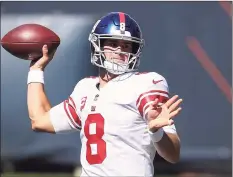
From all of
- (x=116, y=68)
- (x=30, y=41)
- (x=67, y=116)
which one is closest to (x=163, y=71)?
(x=30, y=41)

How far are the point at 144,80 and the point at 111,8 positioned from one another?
446 centimetres

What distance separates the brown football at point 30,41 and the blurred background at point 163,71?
12.2 ft

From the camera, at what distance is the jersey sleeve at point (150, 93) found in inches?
124

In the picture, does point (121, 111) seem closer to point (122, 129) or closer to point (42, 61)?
point (122, 129)

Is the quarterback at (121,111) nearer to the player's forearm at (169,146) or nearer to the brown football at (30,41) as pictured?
the player's forearm at (169,146)

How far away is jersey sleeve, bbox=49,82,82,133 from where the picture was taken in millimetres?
3408

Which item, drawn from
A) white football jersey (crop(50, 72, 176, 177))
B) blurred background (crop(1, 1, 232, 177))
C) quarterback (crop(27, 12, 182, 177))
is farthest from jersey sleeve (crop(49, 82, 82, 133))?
blurred background (crop(1, 1, 232, 177))

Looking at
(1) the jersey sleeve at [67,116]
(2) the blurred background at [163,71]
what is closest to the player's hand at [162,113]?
(1) the jersey sleeve at [67,116]

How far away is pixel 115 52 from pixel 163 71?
4.22m

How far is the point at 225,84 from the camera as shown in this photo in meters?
7.43

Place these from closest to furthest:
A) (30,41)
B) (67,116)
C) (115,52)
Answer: (115,52) < (67,116) < (30,41)

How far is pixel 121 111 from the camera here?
3199 millimetres

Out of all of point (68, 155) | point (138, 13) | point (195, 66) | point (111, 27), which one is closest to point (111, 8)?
point (138, 13)

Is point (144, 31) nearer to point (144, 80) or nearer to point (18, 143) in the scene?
point (18, 143)
